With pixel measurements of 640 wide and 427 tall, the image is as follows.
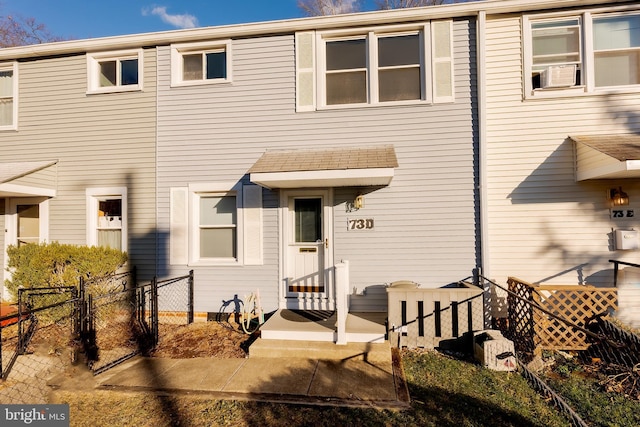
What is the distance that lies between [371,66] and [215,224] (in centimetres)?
438

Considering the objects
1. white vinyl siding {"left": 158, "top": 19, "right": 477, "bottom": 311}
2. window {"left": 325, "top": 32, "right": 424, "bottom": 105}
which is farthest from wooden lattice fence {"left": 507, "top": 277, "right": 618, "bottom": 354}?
window {"left": 325, "top": 32, "right": 424, "bottom": 105}

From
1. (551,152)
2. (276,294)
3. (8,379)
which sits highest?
(551,152)

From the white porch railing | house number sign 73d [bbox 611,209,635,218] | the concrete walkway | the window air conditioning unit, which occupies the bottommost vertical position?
the concrete walkway

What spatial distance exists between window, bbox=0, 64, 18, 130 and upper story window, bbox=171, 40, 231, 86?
12.6 feet

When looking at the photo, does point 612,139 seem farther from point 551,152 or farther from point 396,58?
point 396,58

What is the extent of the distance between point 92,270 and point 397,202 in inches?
226

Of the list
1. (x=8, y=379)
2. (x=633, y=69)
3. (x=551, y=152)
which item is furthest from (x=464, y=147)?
(x=8, y=379)

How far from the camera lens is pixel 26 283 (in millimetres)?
6219

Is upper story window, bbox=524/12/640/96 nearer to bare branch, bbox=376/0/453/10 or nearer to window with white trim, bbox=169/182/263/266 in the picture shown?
window with white trim, bbox=169/182/263/266

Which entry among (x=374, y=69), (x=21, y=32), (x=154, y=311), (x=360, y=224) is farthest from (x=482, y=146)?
(x=21, y=32)

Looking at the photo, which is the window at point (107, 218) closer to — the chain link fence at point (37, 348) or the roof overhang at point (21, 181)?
the roof overhang at point (21, 181)

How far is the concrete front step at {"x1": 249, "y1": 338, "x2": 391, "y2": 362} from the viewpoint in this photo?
471cm

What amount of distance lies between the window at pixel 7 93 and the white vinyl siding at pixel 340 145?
3.57 meters

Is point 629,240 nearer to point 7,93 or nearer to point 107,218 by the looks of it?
point 107,218
